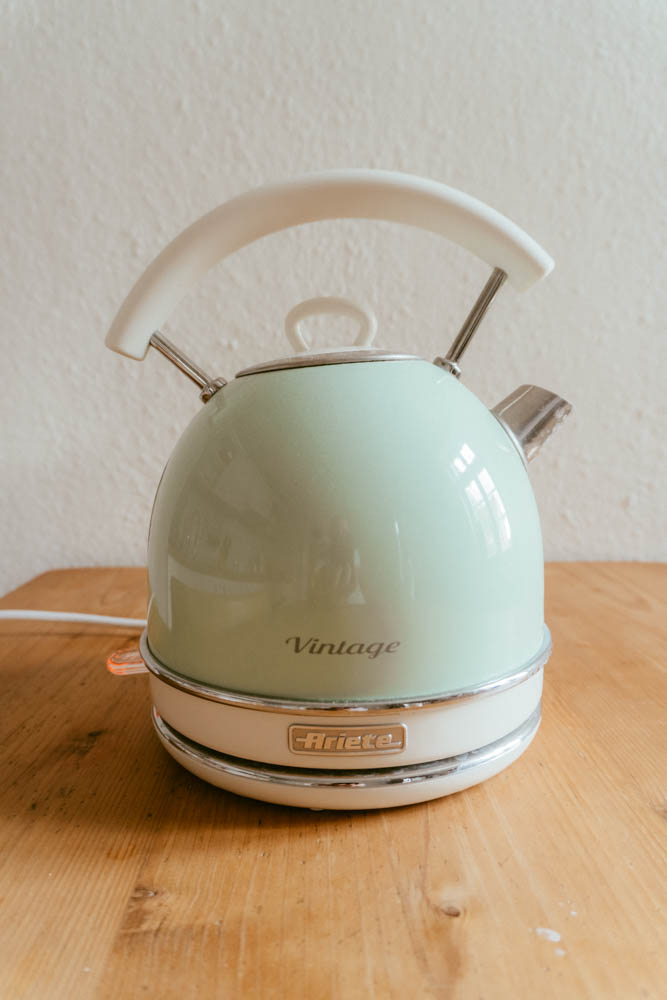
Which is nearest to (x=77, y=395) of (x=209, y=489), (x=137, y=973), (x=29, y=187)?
(x=29, y=187)

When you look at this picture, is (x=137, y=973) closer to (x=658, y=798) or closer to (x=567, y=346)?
(x=658, y=798)

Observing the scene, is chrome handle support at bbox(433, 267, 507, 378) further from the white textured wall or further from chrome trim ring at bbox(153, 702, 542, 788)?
the white textured wall

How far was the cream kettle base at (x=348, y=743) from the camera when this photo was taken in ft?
1.02

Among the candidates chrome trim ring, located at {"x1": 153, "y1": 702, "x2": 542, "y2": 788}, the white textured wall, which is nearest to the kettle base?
chrome trim ring, located at {"x1": 153, "y1": 702, "x2": 542, "y2": 788}

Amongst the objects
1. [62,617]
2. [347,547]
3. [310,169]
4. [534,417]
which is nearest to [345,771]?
[347,547]

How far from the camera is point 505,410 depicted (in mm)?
428

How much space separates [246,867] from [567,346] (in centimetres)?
67

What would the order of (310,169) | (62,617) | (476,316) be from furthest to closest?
(310,169), (62,617), (476,316)

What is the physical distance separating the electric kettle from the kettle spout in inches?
1.7

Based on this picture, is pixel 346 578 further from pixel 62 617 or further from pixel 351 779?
pixel 62 617

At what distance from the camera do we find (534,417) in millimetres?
415

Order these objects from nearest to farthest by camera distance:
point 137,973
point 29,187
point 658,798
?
point 137,973, point 658,798, point 29,187

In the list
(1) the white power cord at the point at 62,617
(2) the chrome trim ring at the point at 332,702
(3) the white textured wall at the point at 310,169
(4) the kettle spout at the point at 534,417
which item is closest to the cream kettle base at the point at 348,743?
(2) the chrome trim ring at the point at 332,702

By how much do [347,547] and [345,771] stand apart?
0.11 m
